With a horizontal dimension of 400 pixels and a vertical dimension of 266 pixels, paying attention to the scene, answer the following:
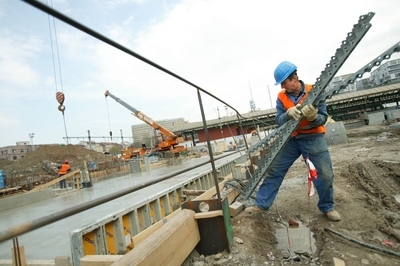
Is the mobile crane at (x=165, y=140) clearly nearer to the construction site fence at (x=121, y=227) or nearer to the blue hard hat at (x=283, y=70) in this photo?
the construction site fence at (x=121, y=227)

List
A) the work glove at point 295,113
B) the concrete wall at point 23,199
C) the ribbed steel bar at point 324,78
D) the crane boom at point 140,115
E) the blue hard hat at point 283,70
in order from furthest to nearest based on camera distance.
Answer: the crane boom at point 140,115 < the concrete wall at point 23,199 < the blue hard hat at point 283,70 < the work glove at point 295,113 < the ribbed steel bar at point 324,78

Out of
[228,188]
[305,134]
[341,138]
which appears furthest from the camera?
[341,138]

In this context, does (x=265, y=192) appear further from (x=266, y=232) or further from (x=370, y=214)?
(x=370, y=214)

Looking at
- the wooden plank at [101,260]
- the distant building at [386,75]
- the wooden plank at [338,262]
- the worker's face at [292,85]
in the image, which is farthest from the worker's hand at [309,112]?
the distant building at [386,75]

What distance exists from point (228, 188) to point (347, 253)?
1911 mm

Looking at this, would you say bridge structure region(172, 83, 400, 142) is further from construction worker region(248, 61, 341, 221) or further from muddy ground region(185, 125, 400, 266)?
construction worker region(248, 61, 341, 221)

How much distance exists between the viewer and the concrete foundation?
14195 mm

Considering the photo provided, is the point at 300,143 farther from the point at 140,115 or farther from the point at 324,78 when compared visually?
the point at 140,115

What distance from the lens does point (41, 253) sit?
3.05 meters

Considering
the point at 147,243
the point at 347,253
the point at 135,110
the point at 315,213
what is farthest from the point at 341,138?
the point at 135,110

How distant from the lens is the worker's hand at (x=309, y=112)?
2.52 metres

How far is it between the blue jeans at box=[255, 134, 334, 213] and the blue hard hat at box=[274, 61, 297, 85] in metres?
0.80

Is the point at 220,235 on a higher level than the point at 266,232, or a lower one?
higher

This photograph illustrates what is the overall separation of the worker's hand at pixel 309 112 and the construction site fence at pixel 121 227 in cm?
236
